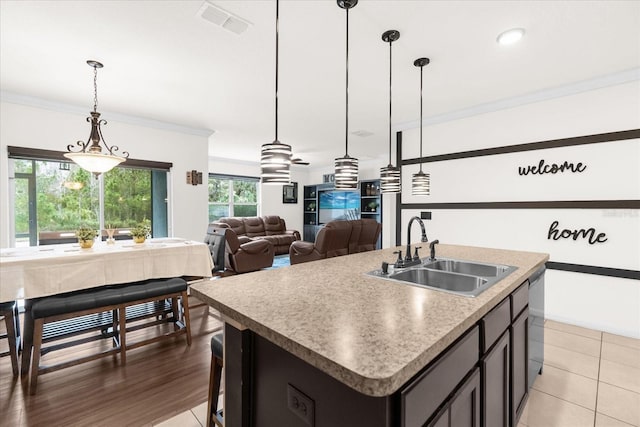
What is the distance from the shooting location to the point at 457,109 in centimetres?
392

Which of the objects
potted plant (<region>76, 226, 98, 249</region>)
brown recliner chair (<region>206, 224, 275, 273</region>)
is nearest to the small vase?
potted plant (<region>76, 226, 98, 249</region>)

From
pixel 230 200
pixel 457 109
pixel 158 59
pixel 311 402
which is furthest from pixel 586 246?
pixel 230 200

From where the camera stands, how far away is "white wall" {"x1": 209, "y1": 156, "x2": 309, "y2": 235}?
779 cm

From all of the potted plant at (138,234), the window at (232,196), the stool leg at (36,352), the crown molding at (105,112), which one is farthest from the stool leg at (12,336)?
the window at (232,196)

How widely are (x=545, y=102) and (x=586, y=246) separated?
1611mm

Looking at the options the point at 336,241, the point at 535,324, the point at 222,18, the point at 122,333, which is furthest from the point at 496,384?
the point at 336,241

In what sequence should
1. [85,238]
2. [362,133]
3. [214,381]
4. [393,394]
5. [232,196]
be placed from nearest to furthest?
1. [393,394]
2. [214,381]
3. [85,238]
4. [362,133]
5. [232,196]

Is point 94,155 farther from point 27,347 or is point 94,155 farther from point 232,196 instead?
point 232,196

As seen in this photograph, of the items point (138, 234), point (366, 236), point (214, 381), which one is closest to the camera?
point (214, 381)

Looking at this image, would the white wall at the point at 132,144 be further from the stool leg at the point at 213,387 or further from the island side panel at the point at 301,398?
the island side panel at the point at 301,398

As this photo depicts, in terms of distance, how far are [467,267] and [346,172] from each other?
108 centimetres

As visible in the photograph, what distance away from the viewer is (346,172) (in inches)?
85.4

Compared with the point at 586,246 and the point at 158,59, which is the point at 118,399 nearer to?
the point at 158,59

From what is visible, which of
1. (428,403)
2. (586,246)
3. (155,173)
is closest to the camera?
(428,403)
